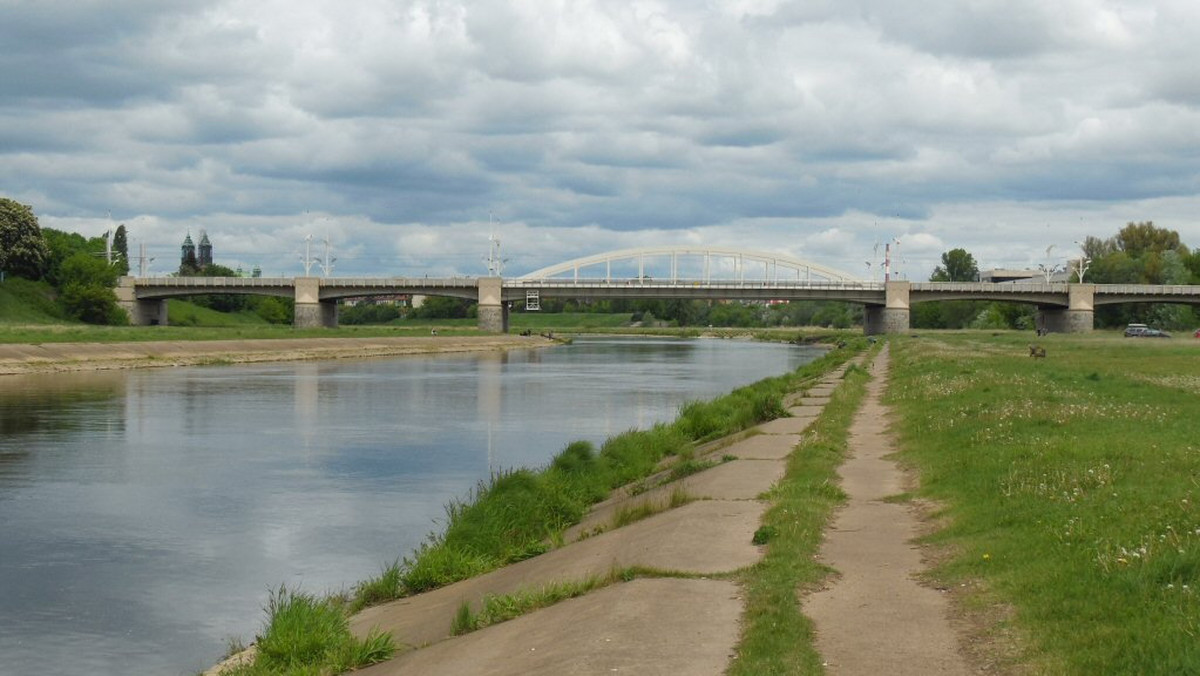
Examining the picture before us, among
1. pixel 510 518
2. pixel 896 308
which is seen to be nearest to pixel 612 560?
pixel 510 518

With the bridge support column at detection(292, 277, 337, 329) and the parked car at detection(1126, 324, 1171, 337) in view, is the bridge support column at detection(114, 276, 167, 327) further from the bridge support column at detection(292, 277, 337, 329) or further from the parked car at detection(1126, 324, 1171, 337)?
the parked car at detection(1126, 324, 1171, 337)

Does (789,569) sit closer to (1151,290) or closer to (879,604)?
(879,604)

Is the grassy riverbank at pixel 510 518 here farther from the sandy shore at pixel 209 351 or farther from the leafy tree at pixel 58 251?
Result: the leafy tree at pixel 58 251

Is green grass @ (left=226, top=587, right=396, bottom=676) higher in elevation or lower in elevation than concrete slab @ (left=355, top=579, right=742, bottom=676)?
lower

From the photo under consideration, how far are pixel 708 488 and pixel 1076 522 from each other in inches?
329

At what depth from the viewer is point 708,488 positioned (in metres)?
20.0

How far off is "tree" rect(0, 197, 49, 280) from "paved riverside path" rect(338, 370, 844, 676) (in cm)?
11940

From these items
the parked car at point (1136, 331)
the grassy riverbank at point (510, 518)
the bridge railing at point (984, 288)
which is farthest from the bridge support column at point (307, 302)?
the grassy riverbank at point (510, 518)

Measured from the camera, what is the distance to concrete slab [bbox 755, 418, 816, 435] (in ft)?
97.5

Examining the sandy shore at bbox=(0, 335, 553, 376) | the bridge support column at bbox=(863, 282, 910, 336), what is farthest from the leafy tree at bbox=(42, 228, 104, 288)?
the bridge support column at bbox=(863, 282, 910, 336)

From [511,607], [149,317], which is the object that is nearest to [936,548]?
[511,607]

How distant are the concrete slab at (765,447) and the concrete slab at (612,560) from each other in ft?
22.9

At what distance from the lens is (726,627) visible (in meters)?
10.4

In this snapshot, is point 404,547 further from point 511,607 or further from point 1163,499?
point 1163,499
